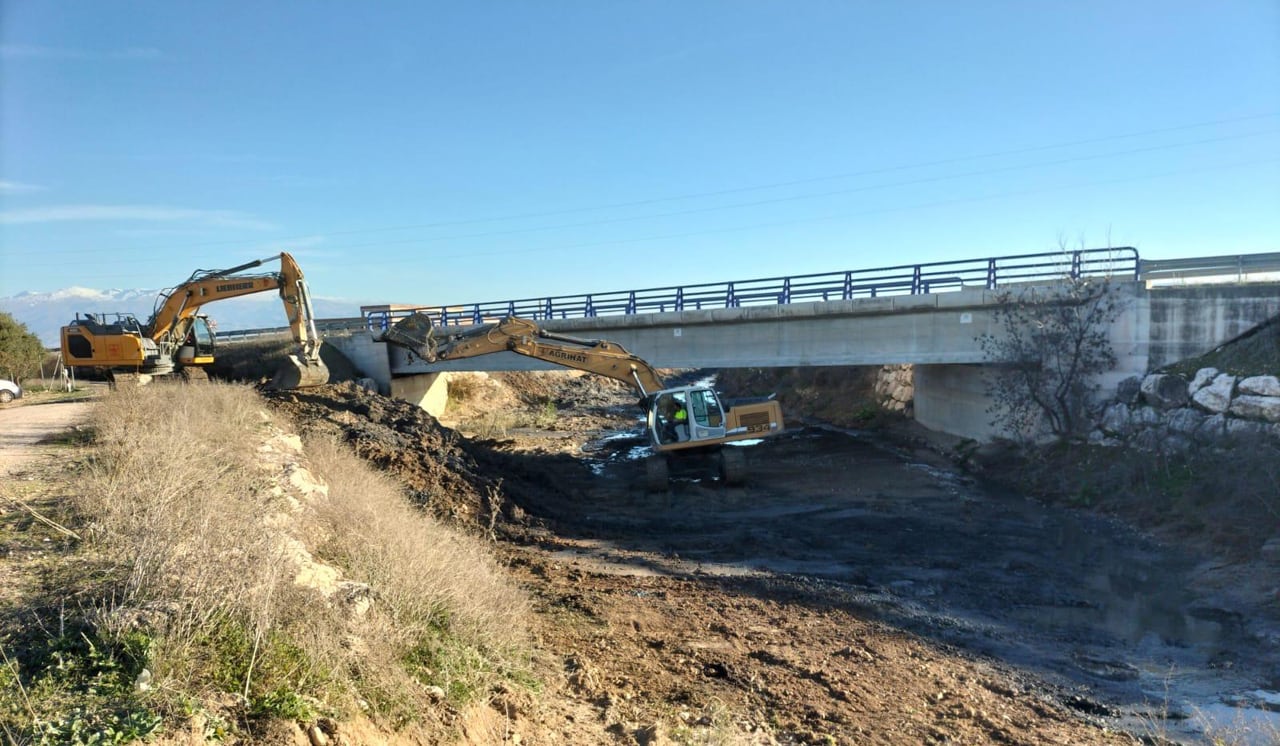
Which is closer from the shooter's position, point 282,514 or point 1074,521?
point 282,514

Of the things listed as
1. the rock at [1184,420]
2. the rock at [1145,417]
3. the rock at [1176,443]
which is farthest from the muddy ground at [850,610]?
the rock at [1145,417]

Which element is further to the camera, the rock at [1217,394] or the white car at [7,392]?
the white car at [7,392]

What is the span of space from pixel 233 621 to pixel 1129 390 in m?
22.5

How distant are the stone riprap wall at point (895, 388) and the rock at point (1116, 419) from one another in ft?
42.0

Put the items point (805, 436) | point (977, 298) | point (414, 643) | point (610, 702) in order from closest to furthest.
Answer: point (414, 643) < point (610, 702) < point (977, 298) < point (805, 436)

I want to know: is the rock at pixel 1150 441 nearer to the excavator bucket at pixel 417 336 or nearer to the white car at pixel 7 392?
the excavator bucket at pixel 417 336

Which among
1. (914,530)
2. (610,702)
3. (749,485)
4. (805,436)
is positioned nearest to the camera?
(610,702)

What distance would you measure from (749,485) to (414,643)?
1620 centimetres

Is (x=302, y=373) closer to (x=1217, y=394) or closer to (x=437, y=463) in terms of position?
(x=437, y=463)

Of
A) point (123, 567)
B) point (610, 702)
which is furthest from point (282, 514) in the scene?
point (610, 702)

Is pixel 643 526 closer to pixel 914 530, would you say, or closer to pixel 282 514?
pixel 914 530

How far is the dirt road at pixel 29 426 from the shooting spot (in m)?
13.0

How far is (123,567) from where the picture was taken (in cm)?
636

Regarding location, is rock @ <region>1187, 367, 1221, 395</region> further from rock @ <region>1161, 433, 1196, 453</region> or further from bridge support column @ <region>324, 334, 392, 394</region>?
bridge support column @ <region>324, 334, 392, 394</region>
